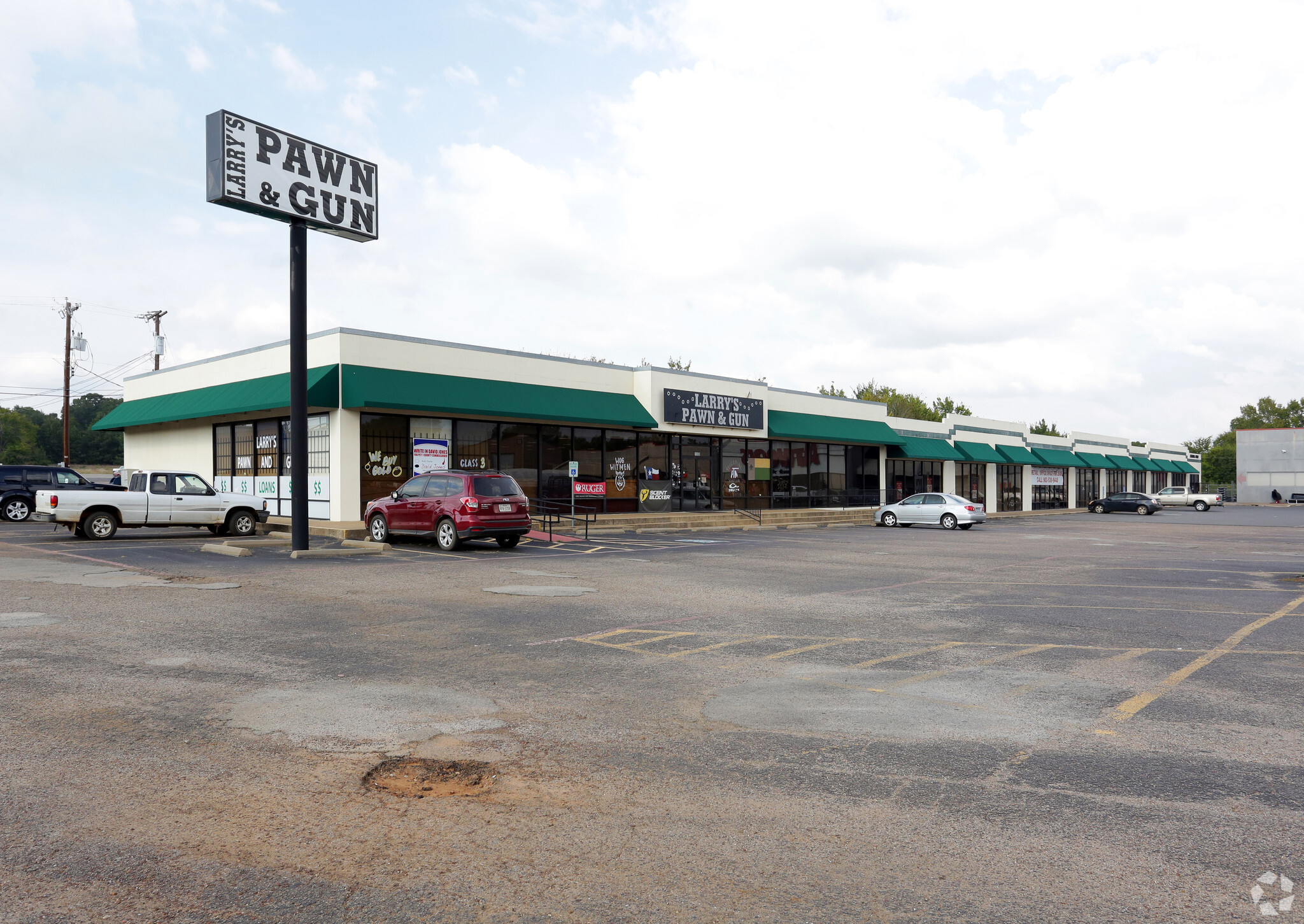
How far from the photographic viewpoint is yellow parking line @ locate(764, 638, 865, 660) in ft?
28.5

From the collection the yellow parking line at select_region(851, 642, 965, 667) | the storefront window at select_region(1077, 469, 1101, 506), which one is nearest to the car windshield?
the yellow parking line at select_region(851, 642, 965, 667)

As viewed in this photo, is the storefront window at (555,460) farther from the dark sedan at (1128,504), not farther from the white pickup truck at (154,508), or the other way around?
the dark sedan at (1128,504)

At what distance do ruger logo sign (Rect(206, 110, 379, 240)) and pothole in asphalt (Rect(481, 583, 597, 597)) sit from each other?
432 inches

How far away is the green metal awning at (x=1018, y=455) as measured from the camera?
5438cm

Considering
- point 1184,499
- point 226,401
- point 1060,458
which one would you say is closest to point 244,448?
point 226,401

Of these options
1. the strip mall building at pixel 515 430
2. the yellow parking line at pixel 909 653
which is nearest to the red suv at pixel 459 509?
the strip mall building at pixel 515 430

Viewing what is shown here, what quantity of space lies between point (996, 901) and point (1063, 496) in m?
66.7

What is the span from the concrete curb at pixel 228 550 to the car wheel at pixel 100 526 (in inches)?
171

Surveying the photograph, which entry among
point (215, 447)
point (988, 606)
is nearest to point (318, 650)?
point (988, 606)

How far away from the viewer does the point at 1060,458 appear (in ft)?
200

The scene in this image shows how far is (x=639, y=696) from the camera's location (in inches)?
275

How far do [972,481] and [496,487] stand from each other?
39.6m

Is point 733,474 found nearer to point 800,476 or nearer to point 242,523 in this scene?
point 800,476

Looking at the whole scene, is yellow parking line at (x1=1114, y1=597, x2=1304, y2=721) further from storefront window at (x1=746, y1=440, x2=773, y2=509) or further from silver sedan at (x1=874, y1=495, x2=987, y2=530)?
storefront window at (x1=746, y1=440, x2=773, y2=509)
